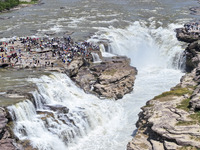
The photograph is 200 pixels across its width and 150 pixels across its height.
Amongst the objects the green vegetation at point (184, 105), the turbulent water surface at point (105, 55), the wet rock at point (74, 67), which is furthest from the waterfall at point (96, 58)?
the green vegetation at point (184, 105)

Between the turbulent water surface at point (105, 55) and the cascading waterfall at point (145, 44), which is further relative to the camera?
the cascading waterfall at point (145, 44)

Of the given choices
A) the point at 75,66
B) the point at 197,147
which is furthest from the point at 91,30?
the point at 197,147

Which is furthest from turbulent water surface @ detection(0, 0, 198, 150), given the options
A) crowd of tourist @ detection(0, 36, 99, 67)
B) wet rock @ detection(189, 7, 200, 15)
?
crowd of tourist @ detection(0, 36, 99, 67)

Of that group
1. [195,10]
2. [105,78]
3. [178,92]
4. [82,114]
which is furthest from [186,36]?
[82,114]

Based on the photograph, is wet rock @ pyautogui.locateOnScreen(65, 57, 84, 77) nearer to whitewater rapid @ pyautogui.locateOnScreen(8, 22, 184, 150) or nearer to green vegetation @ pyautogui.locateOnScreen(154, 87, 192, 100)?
whitewater rapid @ pyautogui.locateOnScreen(8, 22, 184, 150)

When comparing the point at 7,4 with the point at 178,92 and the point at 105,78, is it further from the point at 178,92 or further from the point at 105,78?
the point at 178,92

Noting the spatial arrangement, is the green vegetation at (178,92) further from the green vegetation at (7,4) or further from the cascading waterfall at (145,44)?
the green vegetation at (7,4)

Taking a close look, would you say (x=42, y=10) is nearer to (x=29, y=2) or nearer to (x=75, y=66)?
(x=29, y=2)
